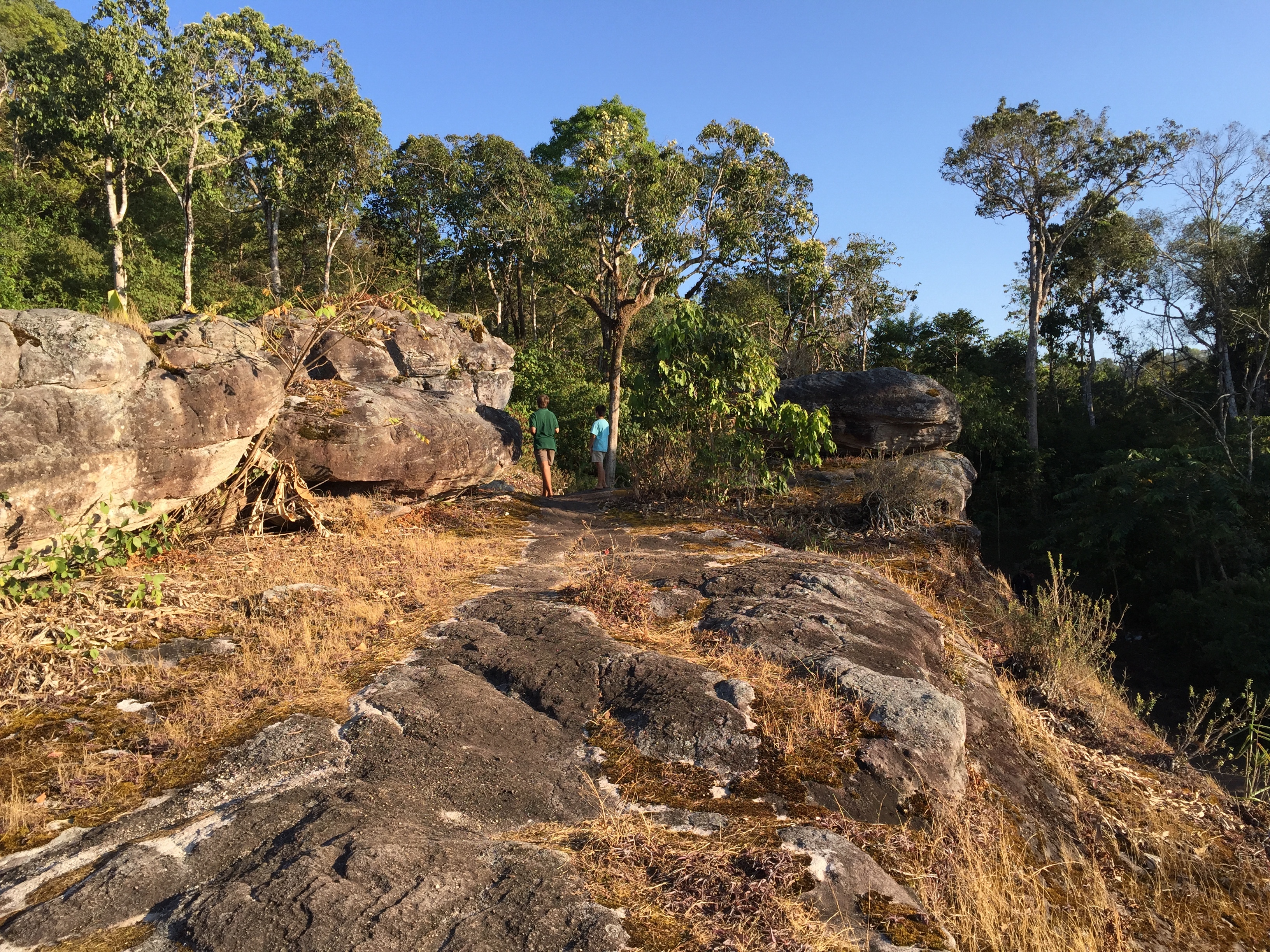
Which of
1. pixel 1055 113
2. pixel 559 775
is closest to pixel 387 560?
pixel 559 775

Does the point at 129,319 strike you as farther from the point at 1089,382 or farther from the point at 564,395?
the point at 1089,382

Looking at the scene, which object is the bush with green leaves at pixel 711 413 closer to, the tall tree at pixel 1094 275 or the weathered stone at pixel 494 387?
the weathered stone at pixel 494 387

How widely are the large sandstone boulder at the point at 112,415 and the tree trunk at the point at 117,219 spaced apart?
62.5ft

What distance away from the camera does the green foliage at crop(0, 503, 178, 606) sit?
540 centimetres

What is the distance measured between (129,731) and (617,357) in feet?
48.6

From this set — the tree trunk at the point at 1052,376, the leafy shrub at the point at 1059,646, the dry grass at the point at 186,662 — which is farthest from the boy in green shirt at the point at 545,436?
the tree trunk at the point at 1052,376

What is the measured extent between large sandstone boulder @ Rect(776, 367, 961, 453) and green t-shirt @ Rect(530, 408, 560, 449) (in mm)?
5535

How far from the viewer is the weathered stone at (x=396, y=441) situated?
884 centimetres

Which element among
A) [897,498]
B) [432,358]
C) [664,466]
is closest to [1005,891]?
[897,498]

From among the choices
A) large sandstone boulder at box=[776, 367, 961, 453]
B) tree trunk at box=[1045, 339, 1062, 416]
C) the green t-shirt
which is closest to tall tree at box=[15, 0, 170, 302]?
the green t-shirt

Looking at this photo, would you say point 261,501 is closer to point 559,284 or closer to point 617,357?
point 617,357

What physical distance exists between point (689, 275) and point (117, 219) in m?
19.0

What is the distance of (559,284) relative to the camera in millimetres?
19016

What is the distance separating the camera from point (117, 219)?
2394 centimetres
